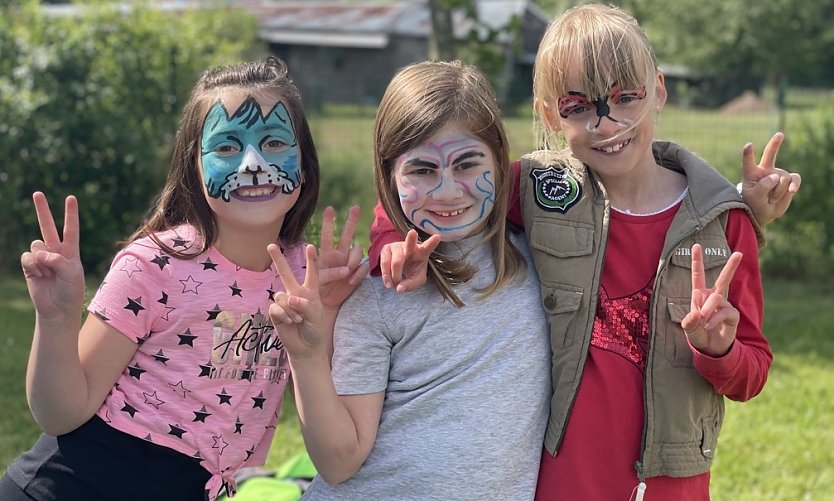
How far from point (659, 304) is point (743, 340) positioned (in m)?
0.23

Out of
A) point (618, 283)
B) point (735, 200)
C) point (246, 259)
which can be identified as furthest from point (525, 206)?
point (246, 259)

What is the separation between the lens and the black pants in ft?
7.49

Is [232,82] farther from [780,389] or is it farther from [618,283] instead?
[780,389]

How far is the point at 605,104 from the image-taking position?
2.27 m

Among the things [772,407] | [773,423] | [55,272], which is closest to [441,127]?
[55,272]

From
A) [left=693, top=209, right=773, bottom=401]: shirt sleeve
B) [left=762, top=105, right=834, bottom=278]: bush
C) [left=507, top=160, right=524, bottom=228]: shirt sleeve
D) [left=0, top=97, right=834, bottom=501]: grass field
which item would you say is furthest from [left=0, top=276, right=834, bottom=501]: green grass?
[left=507, top=160, right=524, bottom=228]: shirt sleeve

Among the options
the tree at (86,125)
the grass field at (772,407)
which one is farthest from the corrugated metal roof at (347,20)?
the grass field at (772,407)

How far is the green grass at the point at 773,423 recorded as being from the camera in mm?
4273

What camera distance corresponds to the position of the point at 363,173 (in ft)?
32.9

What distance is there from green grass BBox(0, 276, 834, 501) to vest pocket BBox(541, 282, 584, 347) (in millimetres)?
2297

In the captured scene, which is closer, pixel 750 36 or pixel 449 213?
pixel 449 213

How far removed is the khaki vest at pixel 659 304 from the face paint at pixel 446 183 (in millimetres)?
219

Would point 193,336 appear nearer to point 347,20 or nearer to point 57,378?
point 57,378

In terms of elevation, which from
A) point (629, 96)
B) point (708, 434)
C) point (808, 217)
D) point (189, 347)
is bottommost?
point (808, 217)
